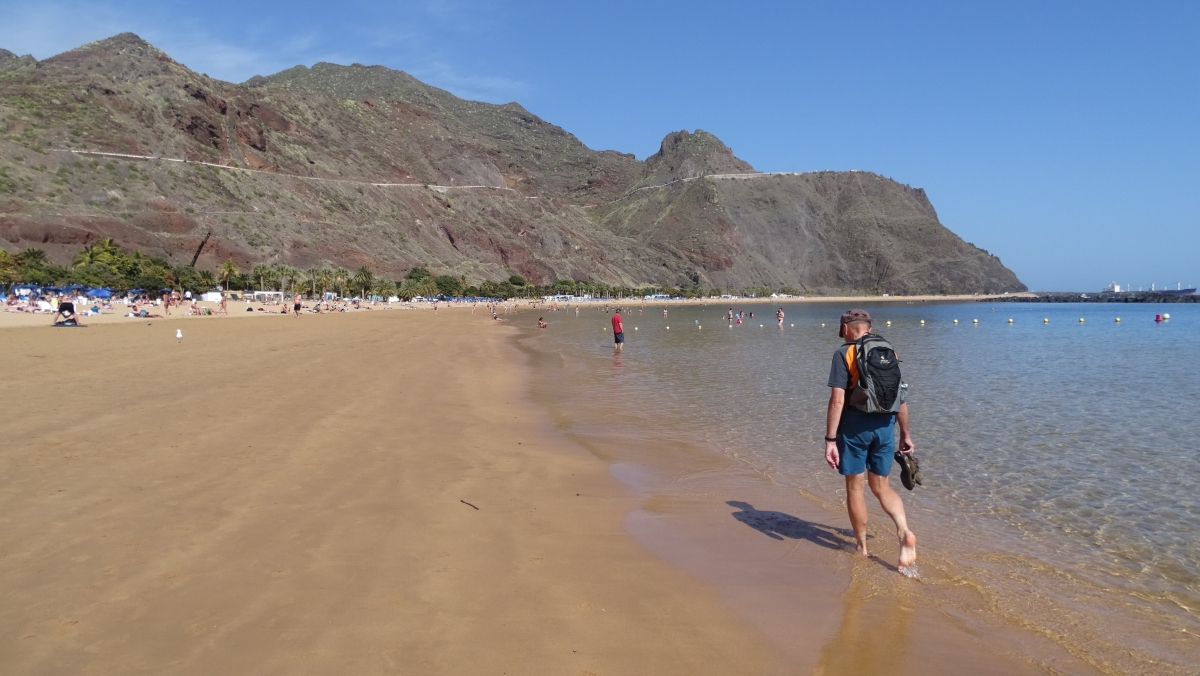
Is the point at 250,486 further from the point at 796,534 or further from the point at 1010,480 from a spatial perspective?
the point at 1010,480

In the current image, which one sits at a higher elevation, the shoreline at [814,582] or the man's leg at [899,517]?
the man's leg at [899,517]

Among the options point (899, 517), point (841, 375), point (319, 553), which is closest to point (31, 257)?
point (319, 553)

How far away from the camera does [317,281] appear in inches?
2832

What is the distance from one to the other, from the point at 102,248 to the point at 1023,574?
68.9m

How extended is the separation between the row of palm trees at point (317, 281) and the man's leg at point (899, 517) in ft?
224

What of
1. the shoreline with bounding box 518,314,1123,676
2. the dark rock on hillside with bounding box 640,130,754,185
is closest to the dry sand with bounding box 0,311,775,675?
the shoreline with bounding box 518,314,1123,676

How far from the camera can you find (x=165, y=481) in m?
Answer: 6.34

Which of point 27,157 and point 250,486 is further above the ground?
point 27,157

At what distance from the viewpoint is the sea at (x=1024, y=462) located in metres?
4.85

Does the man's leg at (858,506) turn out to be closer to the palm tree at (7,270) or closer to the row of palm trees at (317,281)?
the palm tree at (7,270)

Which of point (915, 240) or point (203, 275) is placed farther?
point (915, 240)

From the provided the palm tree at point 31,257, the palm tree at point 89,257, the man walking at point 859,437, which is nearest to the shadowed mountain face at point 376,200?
the palm tree at point 31,257

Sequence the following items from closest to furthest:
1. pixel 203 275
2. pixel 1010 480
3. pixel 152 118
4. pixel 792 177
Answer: pixel 1010 480, pixel 203 275, pixel 152 118, pixel 792 177

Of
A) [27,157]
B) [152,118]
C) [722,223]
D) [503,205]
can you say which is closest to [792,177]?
[722,223]
